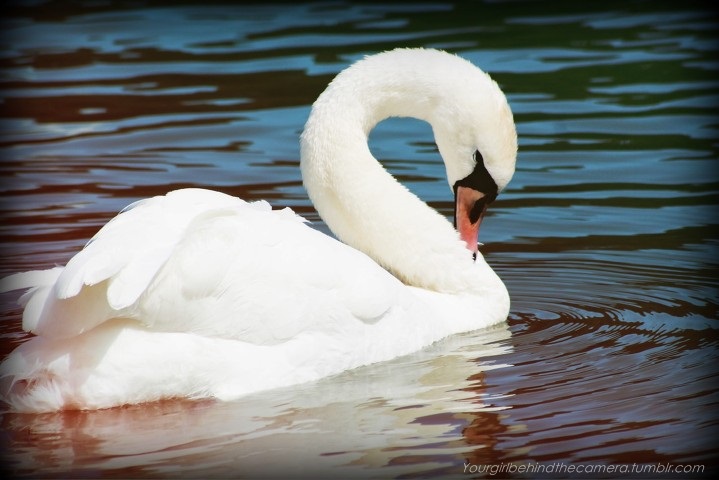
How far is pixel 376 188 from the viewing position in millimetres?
6578

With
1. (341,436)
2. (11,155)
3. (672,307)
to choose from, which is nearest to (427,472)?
(341,436)

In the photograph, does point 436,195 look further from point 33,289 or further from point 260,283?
point 33,289

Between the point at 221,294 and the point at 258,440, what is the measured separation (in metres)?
0.67

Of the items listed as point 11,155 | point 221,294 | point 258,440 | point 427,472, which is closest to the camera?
point 427,472

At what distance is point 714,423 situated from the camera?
206 inches

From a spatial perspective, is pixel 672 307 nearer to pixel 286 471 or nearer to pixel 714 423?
pixel 714 423

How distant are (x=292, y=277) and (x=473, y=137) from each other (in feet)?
4.33

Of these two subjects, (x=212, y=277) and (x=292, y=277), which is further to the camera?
(x=292, y=277)

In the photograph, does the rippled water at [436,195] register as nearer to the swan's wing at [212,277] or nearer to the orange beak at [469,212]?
the swan's wing at [212,277]

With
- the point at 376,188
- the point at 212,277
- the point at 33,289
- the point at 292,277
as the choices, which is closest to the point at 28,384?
the point at 33,289

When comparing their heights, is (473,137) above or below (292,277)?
above

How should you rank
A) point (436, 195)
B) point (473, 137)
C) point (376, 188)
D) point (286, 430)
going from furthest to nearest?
1. point (436, 195)
2. point (376, 188)
3. point (473, 137)
4. point (286, 430)

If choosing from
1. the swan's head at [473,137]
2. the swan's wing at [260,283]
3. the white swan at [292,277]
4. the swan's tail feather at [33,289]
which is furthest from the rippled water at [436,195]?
the swan's head at [473,137]

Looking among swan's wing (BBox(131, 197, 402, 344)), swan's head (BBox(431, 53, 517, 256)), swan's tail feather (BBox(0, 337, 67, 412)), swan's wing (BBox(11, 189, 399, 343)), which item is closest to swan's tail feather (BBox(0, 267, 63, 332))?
swan's wing (BBox(11, 189, 399, 343))
